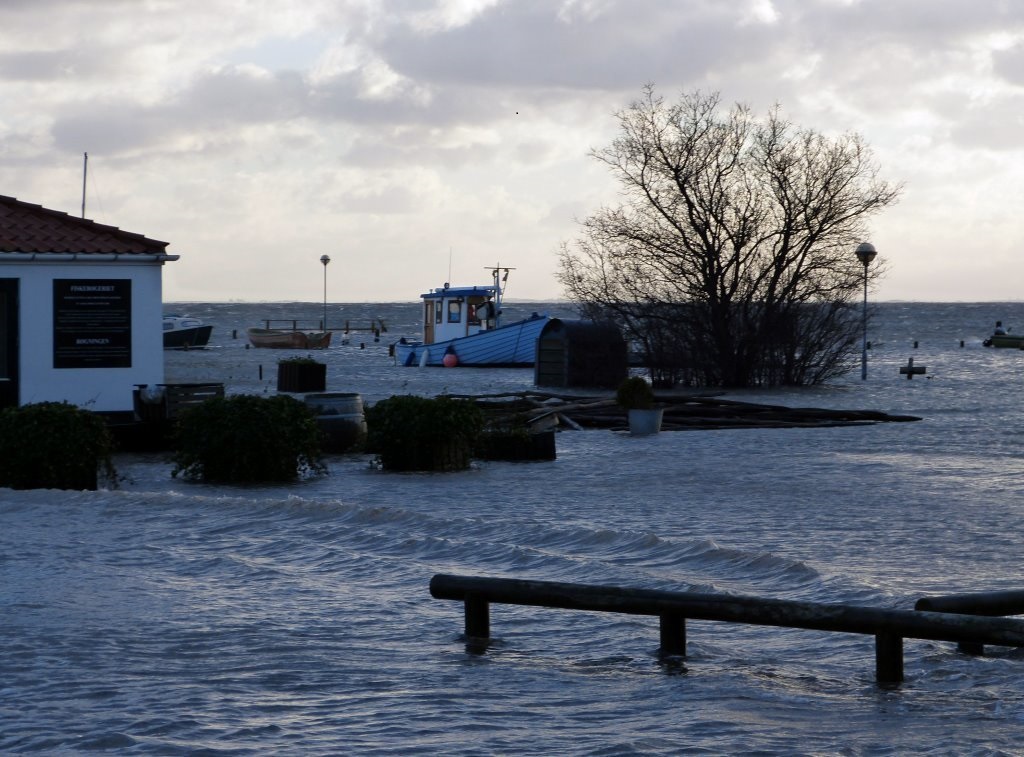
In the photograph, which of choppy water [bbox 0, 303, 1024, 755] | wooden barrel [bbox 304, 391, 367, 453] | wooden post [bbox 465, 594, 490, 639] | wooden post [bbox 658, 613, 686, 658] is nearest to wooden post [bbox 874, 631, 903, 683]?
choppy water [bbox 0, 303, 1024, 755]

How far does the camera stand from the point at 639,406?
72.8ft

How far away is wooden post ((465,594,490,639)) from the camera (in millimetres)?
7848

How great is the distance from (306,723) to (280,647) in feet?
5.10

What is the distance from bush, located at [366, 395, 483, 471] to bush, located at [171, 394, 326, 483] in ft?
3.53

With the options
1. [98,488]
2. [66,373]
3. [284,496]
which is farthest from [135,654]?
[66,373]

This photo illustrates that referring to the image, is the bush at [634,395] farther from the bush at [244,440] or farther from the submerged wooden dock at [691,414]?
the bush at [244,440]

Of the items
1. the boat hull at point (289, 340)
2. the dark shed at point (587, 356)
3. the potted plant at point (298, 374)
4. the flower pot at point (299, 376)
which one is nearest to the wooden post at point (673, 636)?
the potted plant at point (298, 374)

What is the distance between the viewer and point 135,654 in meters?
7.61

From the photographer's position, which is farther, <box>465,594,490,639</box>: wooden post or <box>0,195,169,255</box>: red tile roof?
<box>0,195,169,255</box>: red tile roof

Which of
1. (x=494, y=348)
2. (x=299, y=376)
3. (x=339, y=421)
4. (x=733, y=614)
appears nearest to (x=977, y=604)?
(x=733, y=614)

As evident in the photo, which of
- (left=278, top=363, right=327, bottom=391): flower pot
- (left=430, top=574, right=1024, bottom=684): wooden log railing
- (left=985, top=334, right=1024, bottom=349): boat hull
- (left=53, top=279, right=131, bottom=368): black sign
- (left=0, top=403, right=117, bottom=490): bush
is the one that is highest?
(left=985, top=334, right=1024, bottom=349): boat hull

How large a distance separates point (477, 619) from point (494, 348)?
145 ft

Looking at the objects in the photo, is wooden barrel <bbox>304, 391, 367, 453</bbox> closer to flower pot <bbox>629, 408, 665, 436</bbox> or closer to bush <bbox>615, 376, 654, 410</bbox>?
bush <bbox>615, 376, 654, 410</bbox>

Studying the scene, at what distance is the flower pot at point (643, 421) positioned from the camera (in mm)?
22234
